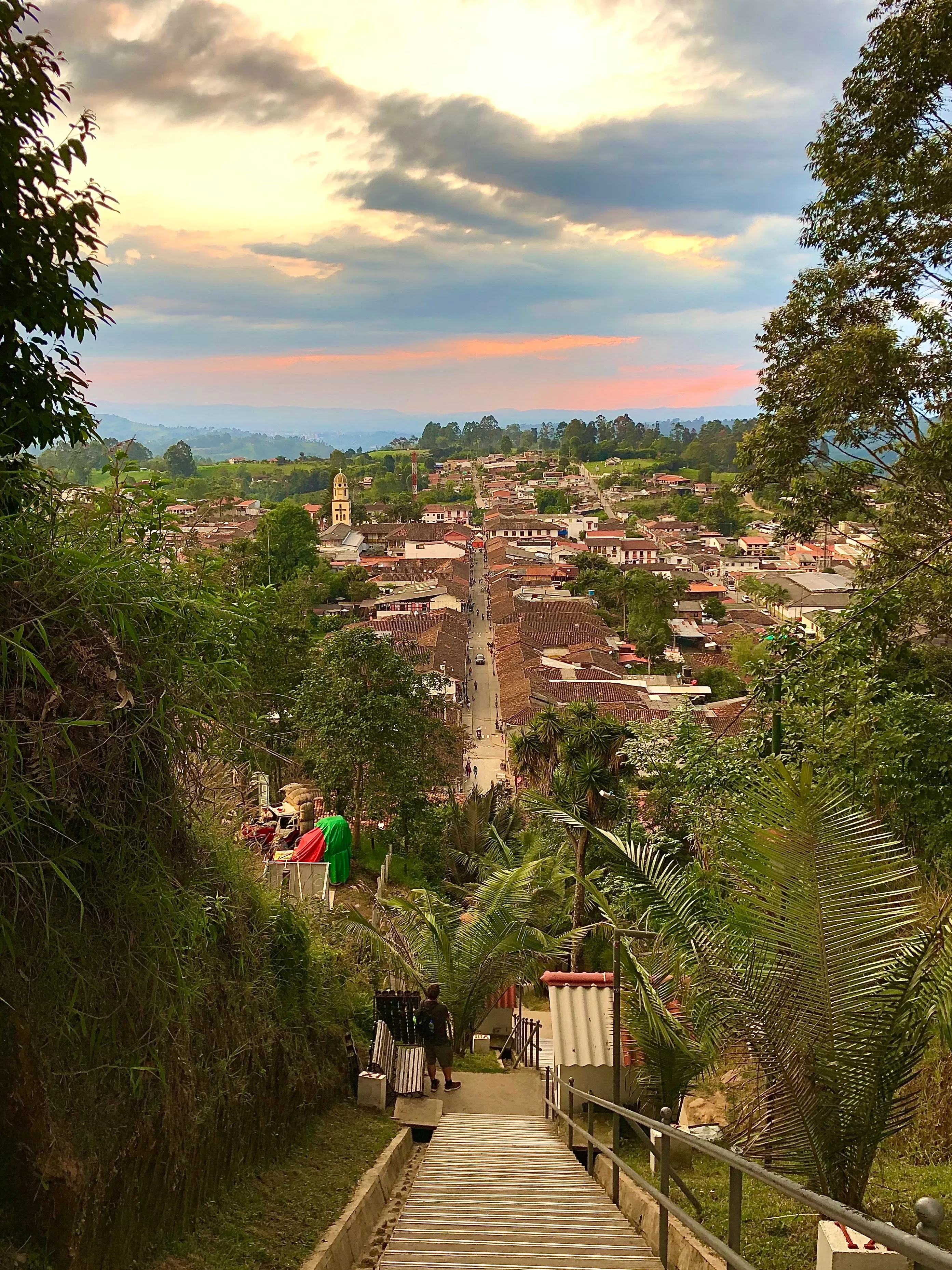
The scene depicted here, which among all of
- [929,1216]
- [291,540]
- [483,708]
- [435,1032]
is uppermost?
[291,540]

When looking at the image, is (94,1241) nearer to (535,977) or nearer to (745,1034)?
(745,1034)

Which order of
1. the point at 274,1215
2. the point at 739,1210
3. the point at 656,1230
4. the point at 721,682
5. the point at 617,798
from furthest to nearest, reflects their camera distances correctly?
the point at 721,682 → the point at 617,798 → the point at 274,1215 → the point at 656,1230 → the point at 739,1210

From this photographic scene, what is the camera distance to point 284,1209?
4.36m

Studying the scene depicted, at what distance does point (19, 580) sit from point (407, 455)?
18622cm

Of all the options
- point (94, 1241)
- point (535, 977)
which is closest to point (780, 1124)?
point (94, 1241)

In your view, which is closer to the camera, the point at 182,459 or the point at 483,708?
the point at 483,708

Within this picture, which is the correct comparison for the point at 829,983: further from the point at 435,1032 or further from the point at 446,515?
the point at 446,515

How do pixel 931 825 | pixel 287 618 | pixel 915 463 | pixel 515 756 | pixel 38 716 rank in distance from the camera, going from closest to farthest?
pixel 38 716 → pixel 931 825 → pixel 915 463 → pixel 515 756 → pixel 287 618

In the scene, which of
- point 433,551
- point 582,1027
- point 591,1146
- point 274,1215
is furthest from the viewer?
point 433,551

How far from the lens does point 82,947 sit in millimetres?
2963

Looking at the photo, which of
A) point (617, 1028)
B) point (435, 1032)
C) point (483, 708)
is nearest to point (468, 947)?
point (435, 1032)

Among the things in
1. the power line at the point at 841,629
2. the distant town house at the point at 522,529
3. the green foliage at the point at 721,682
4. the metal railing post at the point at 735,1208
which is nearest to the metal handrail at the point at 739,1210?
the metal railing post at the point at 735,1208

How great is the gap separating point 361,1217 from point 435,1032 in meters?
3.45

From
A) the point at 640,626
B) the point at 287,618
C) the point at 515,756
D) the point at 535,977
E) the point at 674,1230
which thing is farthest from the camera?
the point at 640,626
